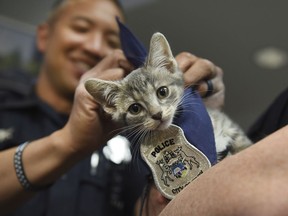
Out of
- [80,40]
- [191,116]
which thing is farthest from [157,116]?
[80,40]

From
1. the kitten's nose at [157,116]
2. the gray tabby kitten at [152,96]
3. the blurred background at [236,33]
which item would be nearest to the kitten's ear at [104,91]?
the gray tabby kitten at [152,96]

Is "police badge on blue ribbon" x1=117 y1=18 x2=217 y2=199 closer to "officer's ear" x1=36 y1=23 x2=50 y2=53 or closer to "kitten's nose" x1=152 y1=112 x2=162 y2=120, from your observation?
"kitten's nose" x1=152 y1=112 x2=162 y2=120

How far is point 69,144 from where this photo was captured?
34.6 inches

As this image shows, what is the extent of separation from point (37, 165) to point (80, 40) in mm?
549

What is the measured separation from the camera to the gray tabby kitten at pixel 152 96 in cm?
80

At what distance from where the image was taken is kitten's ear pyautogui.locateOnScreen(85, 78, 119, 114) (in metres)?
0.80

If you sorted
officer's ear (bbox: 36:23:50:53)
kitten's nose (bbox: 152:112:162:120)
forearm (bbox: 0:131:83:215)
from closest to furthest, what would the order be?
kitten's nose (bbox: 152:112:162:120) < forearm (bbox: 0:131:83:215) < officer's ear (bbox: 36:23:50:53)

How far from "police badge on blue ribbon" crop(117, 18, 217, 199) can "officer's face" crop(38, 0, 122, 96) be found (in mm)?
603

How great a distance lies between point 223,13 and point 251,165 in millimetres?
1061

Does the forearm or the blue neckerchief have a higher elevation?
the blue neckerchief

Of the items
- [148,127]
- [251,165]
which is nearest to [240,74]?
[148,127]

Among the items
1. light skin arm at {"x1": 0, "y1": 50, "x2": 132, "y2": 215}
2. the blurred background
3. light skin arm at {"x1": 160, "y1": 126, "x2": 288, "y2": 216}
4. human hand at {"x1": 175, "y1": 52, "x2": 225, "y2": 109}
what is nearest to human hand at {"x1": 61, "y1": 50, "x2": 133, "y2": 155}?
light skin arm at {"x1": 0, "y1": 50, "x2": 132, "y2": 215}

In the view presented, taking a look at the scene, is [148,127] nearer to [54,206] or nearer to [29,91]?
[54,206]

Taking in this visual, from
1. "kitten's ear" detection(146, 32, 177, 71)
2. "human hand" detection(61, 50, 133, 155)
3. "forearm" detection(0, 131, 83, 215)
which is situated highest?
"kitten's ear" detection(146, 32, 177, 71)
